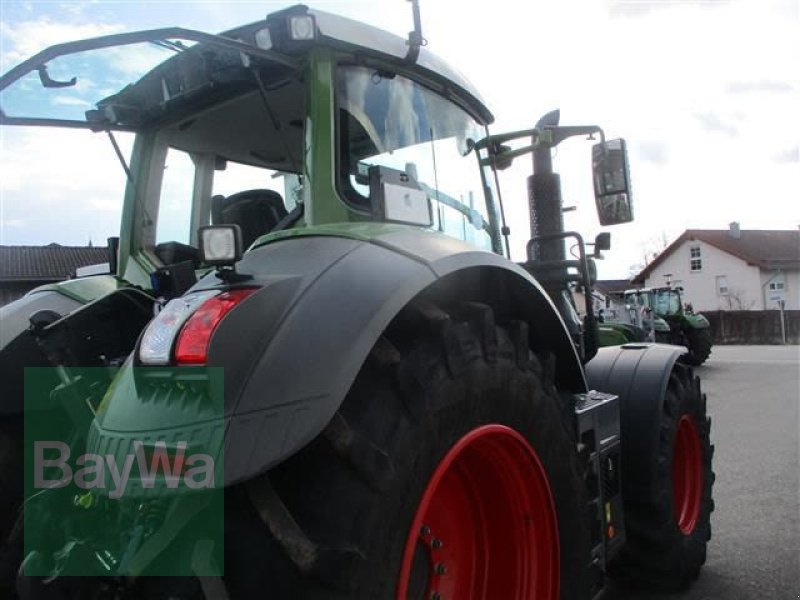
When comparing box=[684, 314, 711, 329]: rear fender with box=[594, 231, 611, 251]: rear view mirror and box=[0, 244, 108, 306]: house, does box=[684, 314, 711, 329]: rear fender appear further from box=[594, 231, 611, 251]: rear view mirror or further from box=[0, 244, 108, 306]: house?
box=[594, 231, 611, 251]: rear view mirror

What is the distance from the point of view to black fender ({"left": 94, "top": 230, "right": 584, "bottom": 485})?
1.54 m

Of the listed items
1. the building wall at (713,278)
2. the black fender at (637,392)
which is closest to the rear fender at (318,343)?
the black fender at (637,392)

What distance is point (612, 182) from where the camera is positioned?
369 cm

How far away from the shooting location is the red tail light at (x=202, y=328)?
162 cm

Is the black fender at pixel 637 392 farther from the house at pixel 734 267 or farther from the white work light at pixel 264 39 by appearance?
the house at pixel 734 267

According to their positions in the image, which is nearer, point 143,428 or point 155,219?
point 143,428

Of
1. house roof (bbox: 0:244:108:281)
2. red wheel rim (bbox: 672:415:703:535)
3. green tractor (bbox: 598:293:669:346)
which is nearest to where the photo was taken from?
red wheel rim (bbox: 672:415:703:535)

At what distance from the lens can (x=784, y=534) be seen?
457cm

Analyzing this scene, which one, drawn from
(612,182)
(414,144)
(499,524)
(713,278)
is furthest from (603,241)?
(713,278)

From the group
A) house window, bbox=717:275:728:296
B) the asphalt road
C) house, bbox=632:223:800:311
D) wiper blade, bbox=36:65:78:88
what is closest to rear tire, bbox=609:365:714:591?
the asphalt road

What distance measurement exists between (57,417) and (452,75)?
2.20m

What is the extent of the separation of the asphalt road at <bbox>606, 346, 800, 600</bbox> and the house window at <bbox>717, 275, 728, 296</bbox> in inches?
1462

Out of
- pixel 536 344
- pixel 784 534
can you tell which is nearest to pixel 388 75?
pixel 536 344

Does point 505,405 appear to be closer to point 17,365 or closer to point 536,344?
point 536,344
